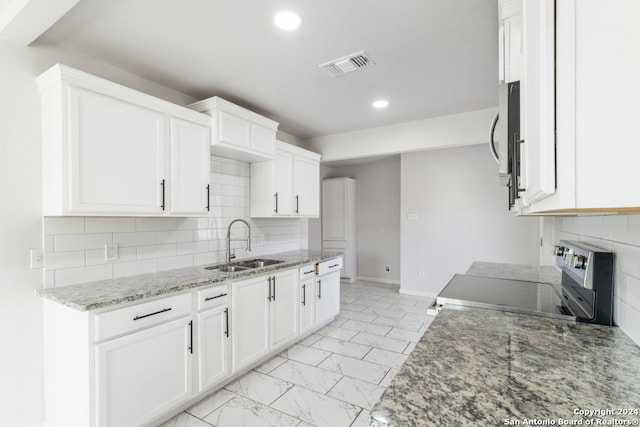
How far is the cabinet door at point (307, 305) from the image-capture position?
327 cm

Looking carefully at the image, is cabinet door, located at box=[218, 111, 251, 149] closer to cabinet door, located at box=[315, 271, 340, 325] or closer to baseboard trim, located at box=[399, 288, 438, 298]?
cabinet door, located at box=[315, 271, 340, 325]

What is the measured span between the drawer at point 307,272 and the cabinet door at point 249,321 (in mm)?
558

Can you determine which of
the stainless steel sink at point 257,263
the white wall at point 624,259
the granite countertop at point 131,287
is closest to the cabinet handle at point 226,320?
the granite countertop at point 131,287

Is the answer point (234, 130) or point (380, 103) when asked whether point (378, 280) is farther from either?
point (234, 130)

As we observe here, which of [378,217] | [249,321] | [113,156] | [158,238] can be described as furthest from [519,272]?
[378,217]

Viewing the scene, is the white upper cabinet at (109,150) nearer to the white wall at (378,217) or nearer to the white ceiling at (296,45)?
the white ceiling at (296,45)

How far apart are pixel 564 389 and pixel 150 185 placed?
2.42m

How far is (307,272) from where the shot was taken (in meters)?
3.36

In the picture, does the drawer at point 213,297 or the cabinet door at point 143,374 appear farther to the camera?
the drawer at point 213,297

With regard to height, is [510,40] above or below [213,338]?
above

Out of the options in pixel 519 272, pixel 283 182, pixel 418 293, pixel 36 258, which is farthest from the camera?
pixel 418 293

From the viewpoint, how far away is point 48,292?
188 centimetres

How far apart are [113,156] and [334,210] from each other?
4.60 meters

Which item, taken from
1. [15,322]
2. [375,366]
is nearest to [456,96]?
[375,366]
